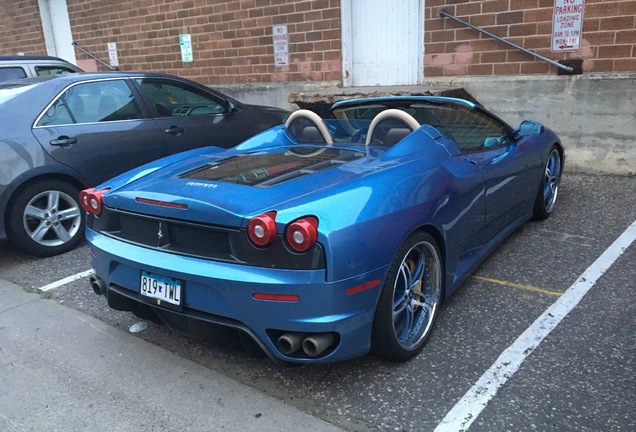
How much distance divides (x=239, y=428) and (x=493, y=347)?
1.47m

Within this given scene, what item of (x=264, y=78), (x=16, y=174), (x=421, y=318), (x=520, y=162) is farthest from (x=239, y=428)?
(x=264, y=78)

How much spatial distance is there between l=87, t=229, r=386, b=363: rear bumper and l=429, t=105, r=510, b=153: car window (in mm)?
1721

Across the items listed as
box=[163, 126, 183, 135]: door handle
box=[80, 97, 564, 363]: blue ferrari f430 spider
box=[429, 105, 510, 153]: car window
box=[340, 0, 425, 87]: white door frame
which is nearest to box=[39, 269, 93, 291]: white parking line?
box=[80, 97, 564, 363]: blue ferrari f430 spider

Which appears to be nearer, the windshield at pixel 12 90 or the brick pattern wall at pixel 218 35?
the windshield at pixel 12 90

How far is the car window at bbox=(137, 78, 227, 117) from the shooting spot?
550 centimetres

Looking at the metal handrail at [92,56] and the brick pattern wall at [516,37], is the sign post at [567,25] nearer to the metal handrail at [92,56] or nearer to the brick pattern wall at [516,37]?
the brick pattern wall at [516,37]

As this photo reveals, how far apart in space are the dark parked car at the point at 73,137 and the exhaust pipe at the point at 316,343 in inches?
130

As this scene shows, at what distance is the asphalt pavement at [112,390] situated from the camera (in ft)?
8.16

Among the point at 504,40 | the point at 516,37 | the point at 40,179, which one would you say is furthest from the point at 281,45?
the point at 40,179

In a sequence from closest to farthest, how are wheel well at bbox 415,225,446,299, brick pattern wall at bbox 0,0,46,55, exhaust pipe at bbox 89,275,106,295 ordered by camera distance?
1. wheel well at bbox 415,225,446,299
2. exhaust pipe at bbox 89,275,106,295
3. brick pattern wall at bbox 0,0,46,55

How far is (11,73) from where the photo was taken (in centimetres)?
769

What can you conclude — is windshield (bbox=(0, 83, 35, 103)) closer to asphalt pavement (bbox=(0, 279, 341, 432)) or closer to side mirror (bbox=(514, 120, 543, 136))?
asphalt pavement (bbox=(0, 279, 341, 432))

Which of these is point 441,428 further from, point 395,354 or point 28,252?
point 28,252

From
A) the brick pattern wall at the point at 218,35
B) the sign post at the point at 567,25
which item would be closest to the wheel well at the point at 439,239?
the sign post at the point at 567,25
